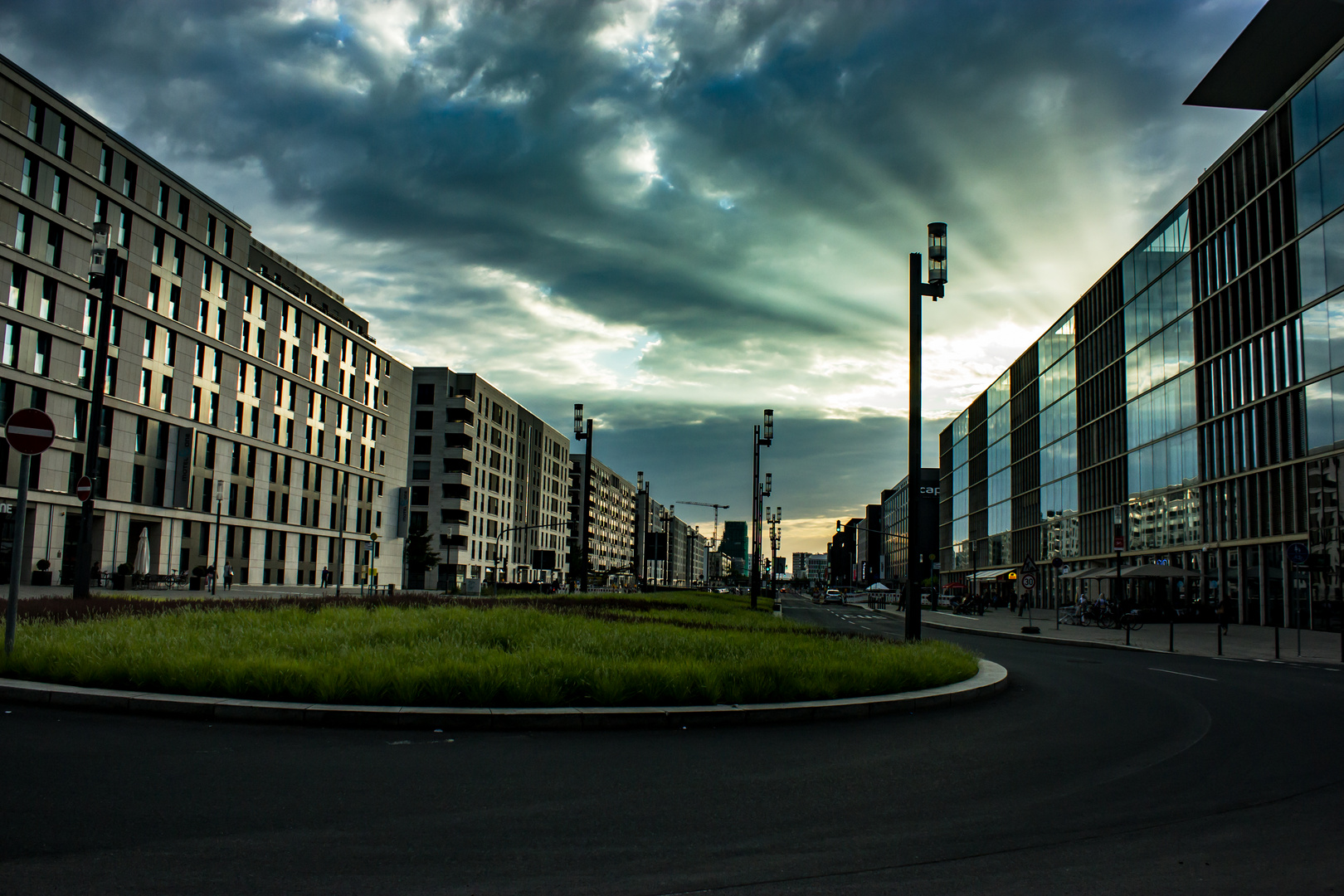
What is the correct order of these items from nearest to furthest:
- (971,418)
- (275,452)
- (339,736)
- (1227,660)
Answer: (339,736) < (1227,660) < (275,452) < (971,418)

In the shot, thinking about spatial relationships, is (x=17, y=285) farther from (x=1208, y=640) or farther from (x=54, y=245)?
(x=1208, y=640)

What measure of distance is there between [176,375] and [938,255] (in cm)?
5463

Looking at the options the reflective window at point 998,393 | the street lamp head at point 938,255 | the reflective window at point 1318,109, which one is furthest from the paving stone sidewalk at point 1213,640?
the reflective window at point 998,393

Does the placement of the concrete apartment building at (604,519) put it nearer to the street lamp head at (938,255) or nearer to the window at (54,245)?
the window at (54,245)

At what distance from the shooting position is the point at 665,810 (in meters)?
5.41

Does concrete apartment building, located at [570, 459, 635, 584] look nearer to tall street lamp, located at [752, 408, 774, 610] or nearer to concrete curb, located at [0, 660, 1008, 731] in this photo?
tall street lamp, located at [752, 408, 774, 610]

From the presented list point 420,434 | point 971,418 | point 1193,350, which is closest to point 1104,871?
point 1193,350

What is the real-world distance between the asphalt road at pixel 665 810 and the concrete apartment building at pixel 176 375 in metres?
41.9

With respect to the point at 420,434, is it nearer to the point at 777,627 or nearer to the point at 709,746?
the point at 777,627

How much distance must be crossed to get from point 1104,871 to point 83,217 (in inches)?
2236

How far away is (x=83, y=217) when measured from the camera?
156 feet

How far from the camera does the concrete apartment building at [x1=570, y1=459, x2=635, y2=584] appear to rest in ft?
500

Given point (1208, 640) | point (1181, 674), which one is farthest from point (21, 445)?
point (1208, 640)

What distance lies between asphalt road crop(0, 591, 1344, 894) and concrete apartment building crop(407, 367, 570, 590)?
81.6 m
